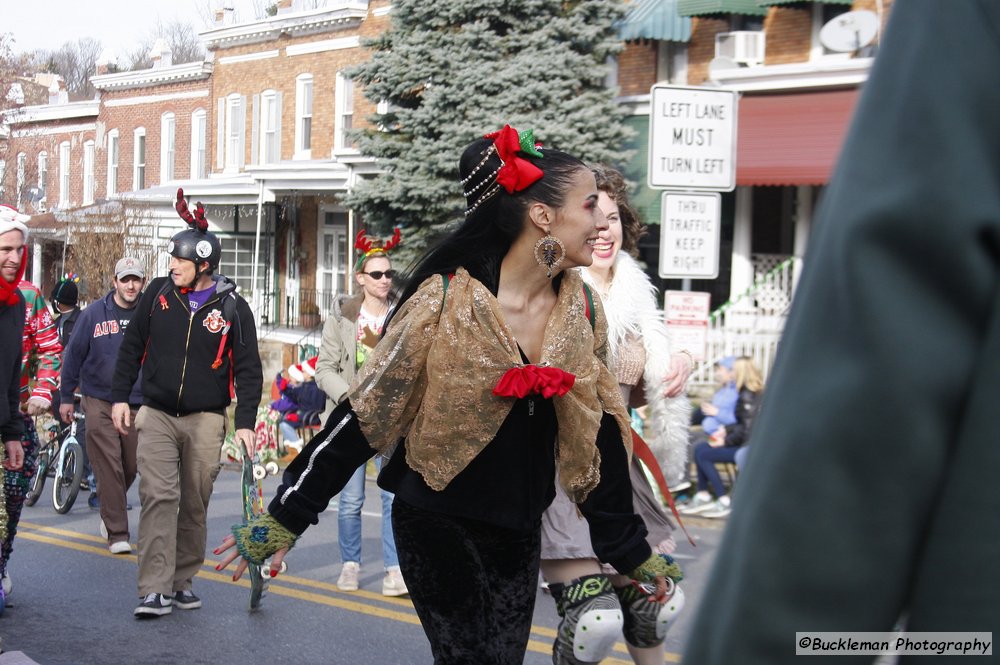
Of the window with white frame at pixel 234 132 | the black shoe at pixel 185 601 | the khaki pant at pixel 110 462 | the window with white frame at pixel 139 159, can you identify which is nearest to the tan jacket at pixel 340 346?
the black shoe at pixel 185 601

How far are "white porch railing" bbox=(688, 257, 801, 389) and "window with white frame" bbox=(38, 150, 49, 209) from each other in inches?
1315

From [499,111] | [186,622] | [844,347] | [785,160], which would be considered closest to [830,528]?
[844,347]

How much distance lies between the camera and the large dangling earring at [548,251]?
3.96m

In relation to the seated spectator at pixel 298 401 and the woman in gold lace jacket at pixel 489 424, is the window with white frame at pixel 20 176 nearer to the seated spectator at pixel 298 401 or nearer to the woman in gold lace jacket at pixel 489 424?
the seated spectator at pixel 298 401

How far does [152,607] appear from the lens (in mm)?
7492

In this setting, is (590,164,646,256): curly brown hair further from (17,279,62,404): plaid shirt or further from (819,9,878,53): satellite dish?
(819,9,878,53): satellite dish

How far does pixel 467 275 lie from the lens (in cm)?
387

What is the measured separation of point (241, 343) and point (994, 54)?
7.07 metres

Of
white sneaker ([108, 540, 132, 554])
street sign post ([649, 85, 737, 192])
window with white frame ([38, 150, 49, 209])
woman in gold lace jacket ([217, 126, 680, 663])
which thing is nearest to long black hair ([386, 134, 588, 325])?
woman in gold lace jacket ([217, 126, 680, 663])

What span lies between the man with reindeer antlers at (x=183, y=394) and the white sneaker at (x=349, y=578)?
3.05 ft

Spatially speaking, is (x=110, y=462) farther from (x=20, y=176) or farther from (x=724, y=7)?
(x=20, y=176)

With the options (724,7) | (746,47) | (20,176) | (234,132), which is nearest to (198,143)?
(234,132)

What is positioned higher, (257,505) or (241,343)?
(241,343)

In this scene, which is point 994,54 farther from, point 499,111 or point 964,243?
point 499,111
